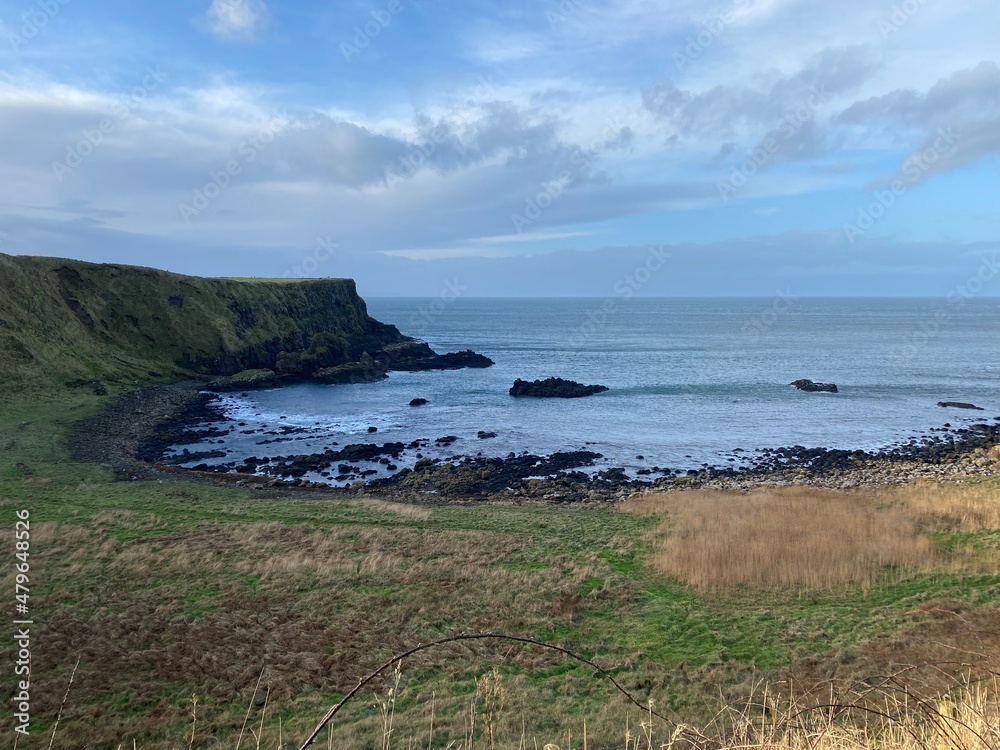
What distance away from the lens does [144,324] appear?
64875 millimetres

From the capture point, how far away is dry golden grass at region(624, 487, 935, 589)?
1490 centimetres

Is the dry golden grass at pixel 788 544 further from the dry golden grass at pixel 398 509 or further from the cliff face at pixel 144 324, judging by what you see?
the cliff face at pixel 144 324

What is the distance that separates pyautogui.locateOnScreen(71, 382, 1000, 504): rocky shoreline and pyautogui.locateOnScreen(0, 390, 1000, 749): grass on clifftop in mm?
10096

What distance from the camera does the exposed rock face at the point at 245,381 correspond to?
201 ft

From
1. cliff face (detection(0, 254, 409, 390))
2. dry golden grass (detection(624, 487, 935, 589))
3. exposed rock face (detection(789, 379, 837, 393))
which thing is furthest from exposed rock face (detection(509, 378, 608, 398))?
dry golden grass (detection(624, 487, 935, 589))

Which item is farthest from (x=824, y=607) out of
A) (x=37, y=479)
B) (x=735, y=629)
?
(x=37, y=479)

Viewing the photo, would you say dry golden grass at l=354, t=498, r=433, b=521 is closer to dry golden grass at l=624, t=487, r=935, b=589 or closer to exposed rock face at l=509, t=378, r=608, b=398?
dry golden grass at l=624, t=487, r=935, b=589

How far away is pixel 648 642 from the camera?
1191 centimetres

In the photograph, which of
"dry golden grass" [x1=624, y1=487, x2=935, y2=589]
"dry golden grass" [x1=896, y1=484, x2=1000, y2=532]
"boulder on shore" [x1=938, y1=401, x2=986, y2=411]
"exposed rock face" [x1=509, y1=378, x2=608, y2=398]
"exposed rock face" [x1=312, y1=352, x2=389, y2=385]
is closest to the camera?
"dry golden grass" [x1=624, y1=487, x2=935, y2=589]

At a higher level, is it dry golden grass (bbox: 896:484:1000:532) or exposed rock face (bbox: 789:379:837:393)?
exposed rock face (bbox: 789:379:837:393)

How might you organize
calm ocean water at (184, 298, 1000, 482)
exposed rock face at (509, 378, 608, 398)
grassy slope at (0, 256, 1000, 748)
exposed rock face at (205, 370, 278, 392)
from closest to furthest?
grassy slope at (0, 256, 1000, 748), calm ocean water at (184, 298, 1000, 482), exposed rock face at (509, 378, 608, 398), exposed rock face at (205, 370, 278, 392)

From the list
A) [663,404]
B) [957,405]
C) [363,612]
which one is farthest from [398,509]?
[957,405]

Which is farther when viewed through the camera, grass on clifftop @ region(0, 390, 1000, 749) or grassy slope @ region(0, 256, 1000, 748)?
grassy slope @ region(0, 256, 1000, 748)

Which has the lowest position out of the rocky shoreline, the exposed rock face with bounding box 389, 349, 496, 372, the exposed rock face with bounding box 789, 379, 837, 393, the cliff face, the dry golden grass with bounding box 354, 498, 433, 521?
the rocky shoreline
